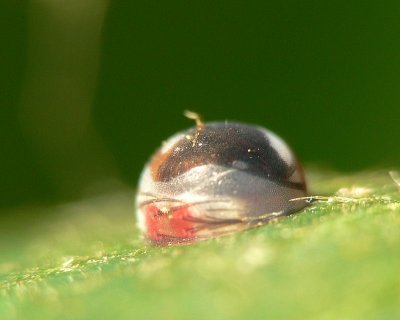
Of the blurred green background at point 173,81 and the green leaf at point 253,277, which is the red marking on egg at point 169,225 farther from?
the blurred green background at point 173,81

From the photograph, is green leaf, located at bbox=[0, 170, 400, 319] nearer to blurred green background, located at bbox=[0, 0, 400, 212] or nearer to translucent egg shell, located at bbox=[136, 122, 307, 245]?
translucent egg shell, located at bbox=[136, 122, 307, 245]

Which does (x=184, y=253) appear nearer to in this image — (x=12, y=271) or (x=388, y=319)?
(x=388, y=319)

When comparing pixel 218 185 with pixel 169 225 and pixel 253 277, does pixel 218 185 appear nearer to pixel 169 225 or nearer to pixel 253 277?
pixel 169 225

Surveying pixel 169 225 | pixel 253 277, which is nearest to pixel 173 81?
pixel 169 225

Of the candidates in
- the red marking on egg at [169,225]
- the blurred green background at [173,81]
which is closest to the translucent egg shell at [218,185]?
the red marking on egg at [169,225]

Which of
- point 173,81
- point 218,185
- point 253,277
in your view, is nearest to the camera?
point 253,277

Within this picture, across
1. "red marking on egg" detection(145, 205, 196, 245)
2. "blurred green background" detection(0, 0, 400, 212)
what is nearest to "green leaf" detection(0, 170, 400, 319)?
"red marking on egg" detection(145, 205, 196, 245)
